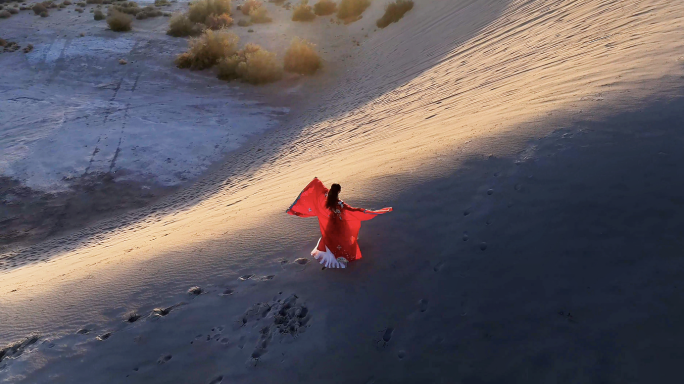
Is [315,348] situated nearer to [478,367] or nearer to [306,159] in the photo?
[478,367]

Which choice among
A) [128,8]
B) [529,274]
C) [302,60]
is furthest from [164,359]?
[128,8]

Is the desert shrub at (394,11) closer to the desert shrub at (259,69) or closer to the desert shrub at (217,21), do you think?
the desert shrub at (259,69)

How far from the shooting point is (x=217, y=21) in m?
21.4

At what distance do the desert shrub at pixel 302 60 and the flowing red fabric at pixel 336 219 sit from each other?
12727mm

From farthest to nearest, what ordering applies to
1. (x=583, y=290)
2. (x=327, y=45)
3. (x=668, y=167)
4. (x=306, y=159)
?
1. (x=327, y=45)
2. (x=306, y=159)
3. (x=668, y=167)
4. (x=583, y=290)

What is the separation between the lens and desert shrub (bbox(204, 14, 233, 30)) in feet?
69.7

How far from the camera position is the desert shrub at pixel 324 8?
22.9 metres

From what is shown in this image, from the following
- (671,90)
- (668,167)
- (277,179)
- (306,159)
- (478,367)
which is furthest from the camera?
(306,159)

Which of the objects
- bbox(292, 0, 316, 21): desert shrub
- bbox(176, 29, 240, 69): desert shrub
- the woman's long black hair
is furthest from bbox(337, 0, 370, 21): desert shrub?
the woman's long black hair

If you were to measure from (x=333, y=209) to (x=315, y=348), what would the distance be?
157 cm

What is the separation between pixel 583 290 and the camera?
4.04m

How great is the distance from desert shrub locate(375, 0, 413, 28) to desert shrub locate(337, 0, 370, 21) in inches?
107

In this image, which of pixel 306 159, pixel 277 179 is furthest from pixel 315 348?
pixel 306 159

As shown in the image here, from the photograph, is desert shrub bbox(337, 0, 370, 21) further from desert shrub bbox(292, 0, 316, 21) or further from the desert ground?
the desert ground
